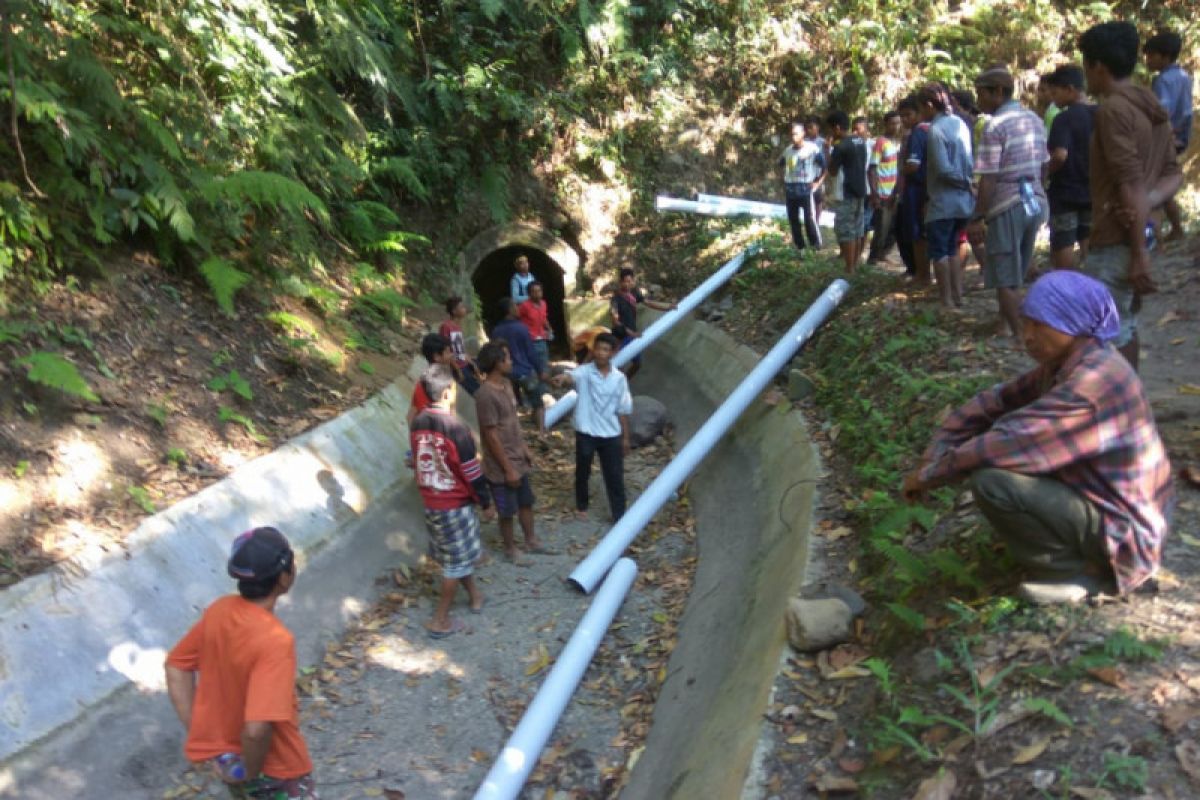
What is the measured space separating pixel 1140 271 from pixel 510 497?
5.14 metres

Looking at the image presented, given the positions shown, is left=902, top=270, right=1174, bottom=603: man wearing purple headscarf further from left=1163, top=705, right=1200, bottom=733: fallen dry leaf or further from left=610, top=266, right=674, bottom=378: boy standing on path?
left=610, top=266, right=674, bottom=378: boy standing on path

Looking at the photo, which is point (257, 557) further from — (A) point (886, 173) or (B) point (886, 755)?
(A) point (886, 173)

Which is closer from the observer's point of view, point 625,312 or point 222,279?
point 222,279

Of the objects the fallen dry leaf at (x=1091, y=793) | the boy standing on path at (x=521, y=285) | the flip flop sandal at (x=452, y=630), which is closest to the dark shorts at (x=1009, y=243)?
the fallen dry leaf at (x=1091, y=793)

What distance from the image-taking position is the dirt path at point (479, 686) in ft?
15.9

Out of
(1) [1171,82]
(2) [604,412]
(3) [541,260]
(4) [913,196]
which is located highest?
(1) [1171,82]

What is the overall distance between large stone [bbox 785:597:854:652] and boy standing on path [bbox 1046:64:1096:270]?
142 inches

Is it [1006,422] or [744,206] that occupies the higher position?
[744,206]

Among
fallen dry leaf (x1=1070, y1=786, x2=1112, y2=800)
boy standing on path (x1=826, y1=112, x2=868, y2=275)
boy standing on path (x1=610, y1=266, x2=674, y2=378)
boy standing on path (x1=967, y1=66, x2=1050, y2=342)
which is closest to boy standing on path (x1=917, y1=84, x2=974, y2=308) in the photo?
boy standing on path (x1=967, y1=66, x2=1050, y2=342)

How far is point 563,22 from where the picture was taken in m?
14.6

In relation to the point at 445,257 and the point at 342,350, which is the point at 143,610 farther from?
the point at 445,257

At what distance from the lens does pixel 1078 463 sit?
10.6 ft

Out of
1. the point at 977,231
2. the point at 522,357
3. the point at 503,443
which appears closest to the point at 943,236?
the point at 977,231

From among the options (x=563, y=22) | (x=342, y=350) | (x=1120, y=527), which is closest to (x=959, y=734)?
(x=1120, y=527)
